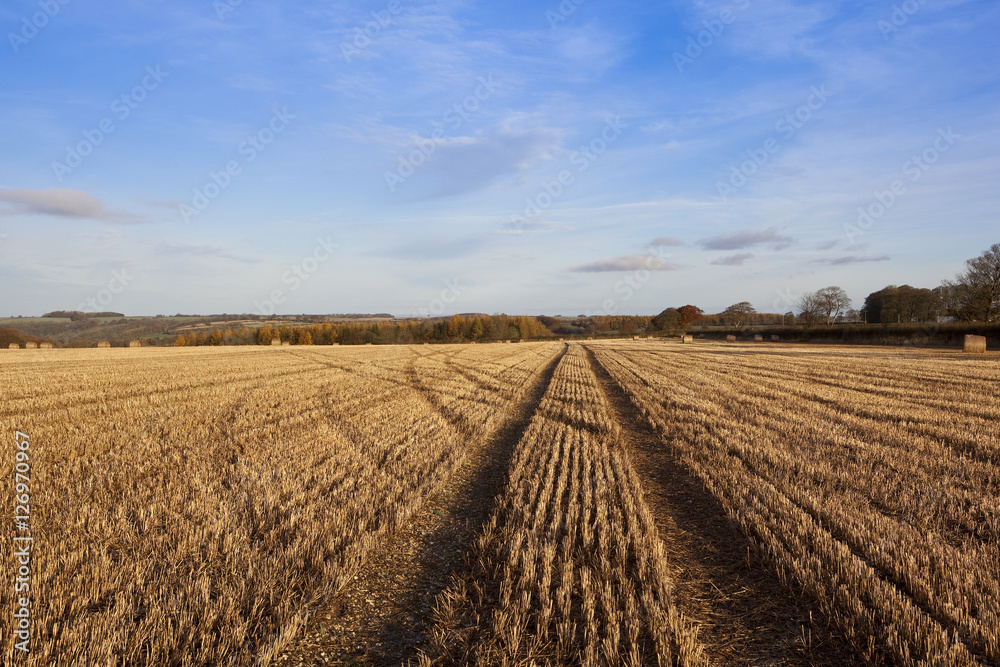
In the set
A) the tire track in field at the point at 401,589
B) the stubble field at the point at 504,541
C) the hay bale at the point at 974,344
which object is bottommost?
the tire track in field at the point at 401,589

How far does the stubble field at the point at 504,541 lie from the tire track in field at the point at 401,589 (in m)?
0.03

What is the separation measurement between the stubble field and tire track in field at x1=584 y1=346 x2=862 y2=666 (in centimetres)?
2

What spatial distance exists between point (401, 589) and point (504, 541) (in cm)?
128

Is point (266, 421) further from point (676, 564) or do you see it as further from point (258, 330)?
point (258, 330)

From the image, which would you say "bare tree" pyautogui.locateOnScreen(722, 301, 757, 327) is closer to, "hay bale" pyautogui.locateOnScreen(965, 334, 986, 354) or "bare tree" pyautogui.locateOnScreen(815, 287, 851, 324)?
"bare tree" pyautogui.locateOnScreen(815, 287, 851, 324)

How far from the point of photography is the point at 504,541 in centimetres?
529

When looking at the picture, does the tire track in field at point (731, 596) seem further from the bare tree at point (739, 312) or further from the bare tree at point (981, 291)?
the bare tree at point (739, 312)

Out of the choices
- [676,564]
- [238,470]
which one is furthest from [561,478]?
[238,470]

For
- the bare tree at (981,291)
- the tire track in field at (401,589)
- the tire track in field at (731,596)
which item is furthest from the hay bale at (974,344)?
the tire track in field at (401,589)

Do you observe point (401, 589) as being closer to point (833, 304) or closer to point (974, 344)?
point (974, 344)

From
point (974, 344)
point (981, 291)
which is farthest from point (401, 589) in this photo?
point (981, 291)

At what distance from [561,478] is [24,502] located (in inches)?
286

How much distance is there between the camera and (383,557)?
5.11 metres

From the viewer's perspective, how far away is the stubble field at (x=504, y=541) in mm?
3561
